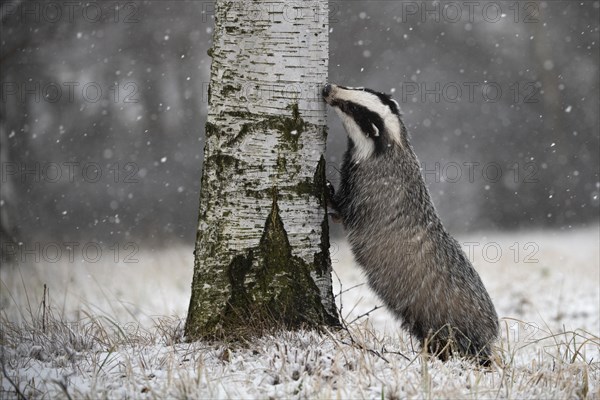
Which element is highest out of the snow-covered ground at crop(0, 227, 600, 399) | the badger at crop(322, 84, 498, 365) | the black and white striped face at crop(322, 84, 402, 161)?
the black and white striped face at crop(322, 84, 402, 161)

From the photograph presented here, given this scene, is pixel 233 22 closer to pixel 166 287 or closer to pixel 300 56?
pixel 300 56

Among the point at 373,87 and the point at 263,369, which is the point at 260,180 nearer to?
the point at 263,369

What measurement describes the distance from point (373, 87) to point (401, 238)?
1362cm

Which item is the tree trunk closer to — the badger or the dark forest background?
the badger

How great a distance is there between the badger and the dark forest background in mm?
11179

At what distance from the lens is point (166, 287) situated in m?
8.16

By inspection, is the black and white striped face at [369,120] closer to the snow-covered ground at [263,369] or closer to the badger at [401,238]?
the badger at [401,238]

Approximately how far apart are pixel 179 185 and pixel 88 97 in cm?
325

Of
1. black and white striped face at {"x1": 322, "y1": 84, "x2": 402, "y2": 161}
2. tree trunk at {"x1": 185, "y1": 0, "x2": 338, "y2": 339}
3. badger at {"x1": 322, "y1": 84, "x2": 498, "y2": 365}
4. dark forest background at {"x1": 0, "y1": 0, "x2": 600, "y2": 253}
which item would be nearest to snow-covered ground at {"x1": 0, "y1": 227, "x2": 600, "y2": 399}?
tree trunk at {"x1": 185, "y1": 0, "x2": 338, "y2": 339}

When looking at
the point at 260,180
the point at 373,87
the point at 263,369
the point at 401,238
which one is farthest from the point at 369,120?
the point at 373,87

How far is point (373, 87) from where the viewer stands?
17531 mm

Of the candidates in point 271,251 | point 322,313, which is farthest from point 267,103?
point 322,313

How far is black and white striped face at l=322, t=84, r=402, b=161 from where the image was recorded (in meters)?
4.31

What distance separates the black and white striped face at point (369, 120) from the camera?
4.31 meters
